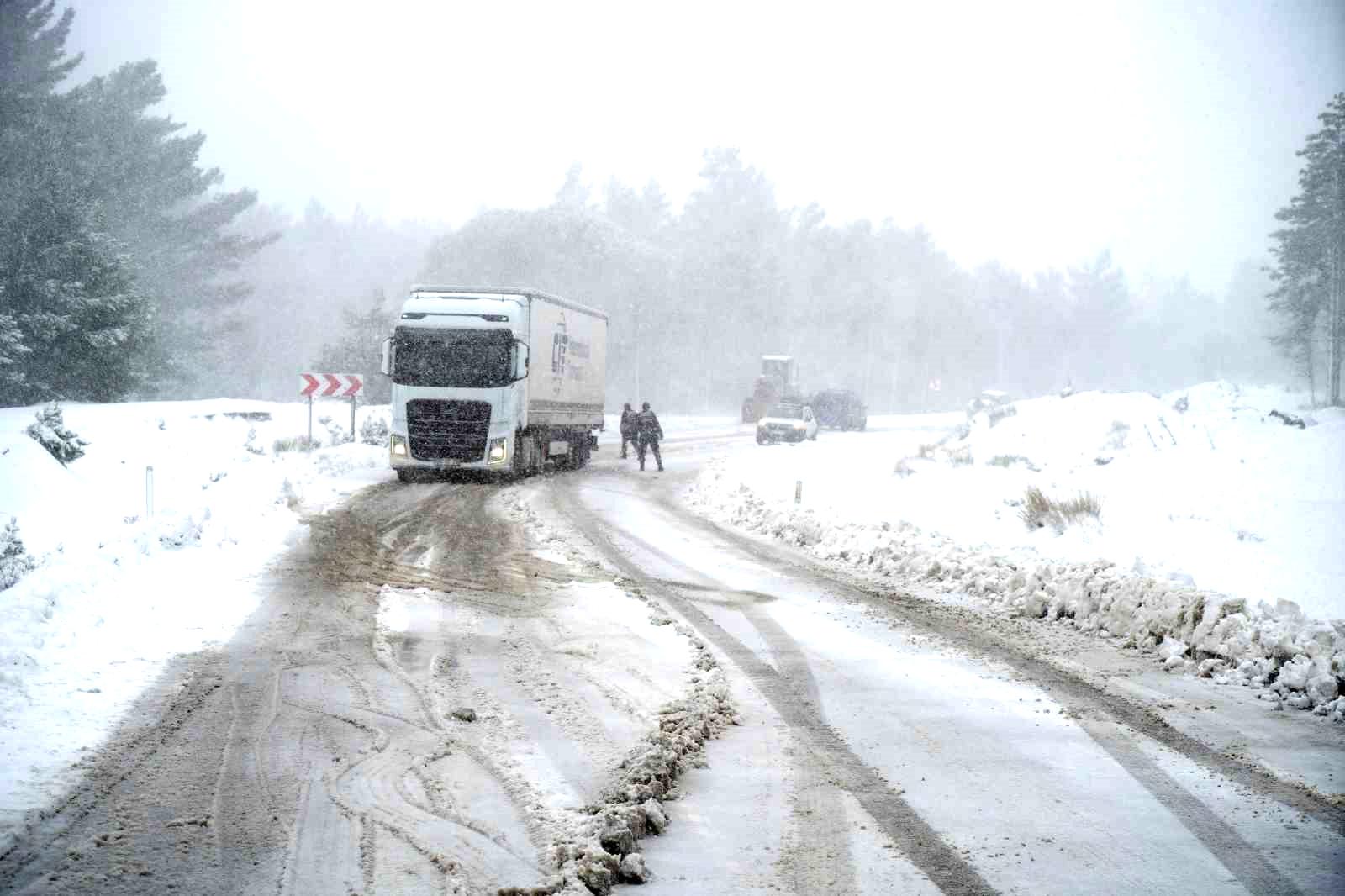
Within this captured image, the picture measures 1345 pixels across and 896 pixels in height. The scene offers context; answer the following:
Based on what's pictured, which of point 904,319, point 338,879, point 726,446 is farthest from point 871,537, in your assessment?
point 904,319

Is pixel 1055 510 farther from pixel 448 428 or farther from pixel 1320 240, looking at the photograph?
pixel 1320 240

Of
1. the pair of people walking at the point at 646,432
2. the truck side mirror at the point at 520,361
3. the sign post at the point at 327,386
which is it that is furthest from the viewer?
the pair of people walking at the point at 646,432

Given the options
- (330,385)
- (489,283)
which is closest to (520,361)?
(330,385)

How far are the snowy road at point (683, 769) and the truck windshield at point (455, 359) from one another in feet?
40.9

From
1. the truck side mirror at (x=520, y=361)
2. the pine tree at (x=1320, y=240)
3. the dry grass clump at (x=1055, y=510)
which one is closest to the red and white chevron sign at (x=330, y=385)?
the truck side mirror at (x=520, y=361)

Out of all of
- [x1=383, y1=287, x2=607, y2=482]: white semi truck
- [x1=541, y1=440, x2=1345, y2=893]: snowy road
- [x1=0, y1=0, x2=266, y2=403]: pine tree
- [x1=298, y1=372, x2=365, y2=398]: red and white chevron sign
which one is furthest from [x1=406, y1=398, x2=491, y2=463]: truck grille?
[x1=0, y1=0, x2=266, y2=403]: pine tree

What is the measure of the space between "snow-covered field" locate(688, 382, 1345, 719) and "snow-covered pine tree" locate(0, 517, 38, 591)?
32.1 ft

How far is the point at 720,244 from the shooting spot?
266 feet

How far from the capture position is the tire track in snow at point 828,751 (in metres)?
4.27

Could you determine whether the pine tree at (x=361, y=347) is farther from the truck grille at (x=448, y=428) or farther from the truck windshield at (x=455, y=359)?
the truck grille at (x=448, y=428)

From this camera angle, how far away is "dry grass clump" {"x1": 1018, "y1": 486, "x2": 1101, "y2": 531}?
1356 centimetres

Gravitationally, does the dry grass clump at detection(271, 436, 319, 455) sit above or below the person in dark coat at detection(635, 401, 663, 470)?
below

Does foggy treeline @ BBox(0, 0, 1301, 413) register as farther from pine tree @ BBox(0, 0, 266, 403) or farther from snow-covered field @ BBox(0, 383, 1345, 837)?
snow-covered field @ BBox(0, 383, 1345, 837)

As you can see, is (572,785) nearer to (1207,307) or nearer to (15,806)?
(15,806)
